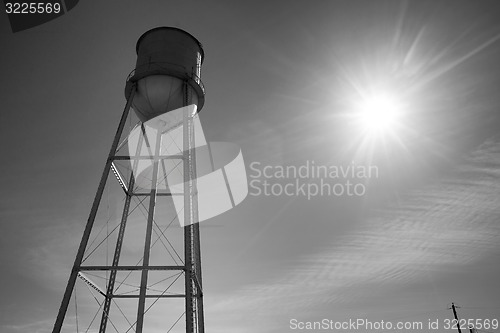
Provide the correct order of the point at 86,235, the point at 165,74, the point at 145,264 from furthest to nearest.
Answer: the point at 165,74
the point at 86,235
the point at 145,264

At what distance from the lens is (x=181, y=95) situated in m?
13.2

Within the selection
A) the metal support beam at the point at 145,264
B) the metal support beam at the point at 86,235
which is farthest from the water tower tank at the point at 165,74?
the metal support beam at the point at 145,264

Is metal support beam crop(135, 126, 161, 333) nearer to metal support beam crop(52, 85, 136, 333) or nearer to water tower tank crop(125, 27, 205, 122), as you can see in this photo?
metal support beam crop(52, 85, 136, 333)

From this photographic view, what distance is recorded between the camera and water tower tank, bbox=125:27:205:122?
12.9 meters

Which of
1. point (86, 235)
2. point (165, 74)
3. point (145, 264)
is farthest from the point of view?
point (165, 74)

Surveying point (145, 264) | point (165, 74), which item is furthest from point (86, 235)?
point (165, 74)

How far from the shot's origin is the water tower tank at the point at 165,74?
12898mm

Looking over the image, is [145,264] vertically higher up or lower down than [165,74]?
lower down

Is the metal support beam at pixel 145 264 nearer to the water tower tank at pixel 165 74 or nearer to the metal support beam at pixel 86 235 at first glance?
the metal support beam at pixel 86 235

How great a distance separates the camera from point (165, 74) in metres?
12.8

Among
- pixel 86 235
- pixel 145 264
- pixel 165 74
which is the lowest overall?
pixel 145 264

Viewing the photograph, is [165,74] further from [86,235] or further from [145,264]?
[145,264]

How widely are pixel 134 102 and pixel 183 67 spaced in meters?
2.36

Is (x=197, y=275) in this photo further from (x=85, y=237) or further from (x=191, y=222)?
(x=85, y=237)
